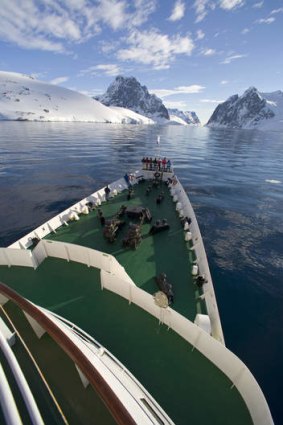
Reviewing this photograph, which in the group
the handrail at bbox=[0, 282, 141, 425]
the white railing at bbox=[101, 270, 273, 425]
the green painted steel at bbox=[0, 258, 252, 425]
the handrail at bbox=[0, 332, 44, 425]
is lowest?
the green painted steel at bbox=[0, 258, 252, 425]

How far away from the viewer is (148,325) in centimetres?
1158

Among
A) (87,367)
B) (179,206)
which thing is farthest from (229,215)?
(87,367)

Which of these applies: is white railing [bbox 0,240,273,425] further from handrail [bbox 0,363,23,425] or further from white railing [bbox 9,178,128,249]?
handrail [bbox 0,363,23,425]

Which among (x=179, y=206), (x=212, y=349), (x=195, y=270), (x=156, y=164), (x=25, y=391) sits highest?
(x=25, y=391)

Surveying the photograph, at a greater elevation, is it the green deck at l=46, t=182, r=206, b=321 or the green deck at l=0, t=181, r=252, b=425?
the green deck at l=0, t=181, r=252, b=425

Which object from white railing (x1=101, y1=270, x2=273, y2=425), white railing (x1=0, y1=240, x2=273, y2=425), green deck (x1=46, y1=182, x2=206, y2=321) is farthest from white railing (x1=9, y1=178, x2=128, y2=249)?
white railing (x1=101, y1=270, x2=273, y2=425)

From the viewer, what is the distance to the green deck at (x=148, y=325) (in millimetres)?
8859

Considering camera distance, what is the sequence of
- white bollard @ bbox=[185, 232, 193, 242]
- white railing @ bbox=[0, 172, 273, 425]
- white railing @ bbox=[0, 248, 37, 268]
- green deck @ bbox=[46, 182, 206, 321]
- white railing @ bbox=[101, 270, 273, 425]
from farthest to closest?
white bollard @ bbox=[185, 232, 193, 242], green deck @ bbox=[46, 182, 206, 321], white railing @ bbox=[0, 248, 37, 268], white railing @ bbox=[0, 172, 273, 425], white railing @ bbox=[101, 270, 273, 425]

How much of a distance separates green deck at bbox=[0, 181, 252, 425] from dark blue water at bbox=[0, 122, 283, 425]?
242 inches

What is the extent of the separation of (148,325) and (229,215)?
29394 mm

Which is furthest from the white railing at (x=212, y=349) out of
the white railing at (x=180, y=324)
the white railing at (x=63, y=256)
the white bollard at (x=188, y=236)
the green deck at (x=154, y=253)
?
the white bollard at (x=188, y=236)

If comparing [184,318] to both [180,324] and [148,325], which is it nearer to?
[180,324]

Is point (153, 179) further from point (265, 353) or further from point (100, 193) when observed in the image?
point (265, 353)

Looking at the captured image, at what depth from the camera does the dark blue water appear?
17.0m
